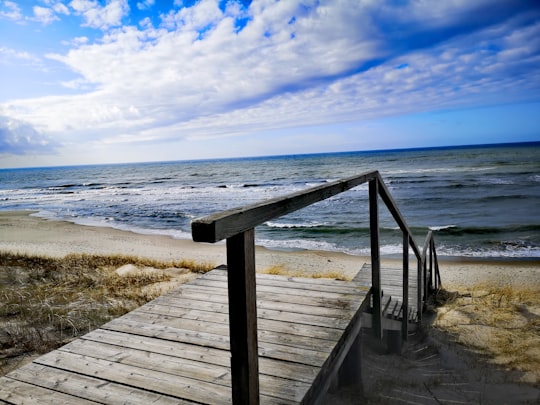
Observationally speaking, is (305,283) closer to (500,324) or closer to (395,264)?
(500,324)

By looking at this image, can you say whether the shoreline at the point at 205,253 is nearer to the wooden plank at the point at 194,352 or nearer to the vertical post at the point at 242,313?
the wooden plank at the point at 194,352

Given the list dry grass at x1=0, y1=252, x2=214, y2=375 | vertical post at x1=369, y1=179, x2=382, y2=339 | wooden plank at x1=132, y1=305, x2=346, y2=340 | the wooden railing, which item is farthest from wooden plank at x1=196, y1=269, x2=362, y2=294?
the wooden railing

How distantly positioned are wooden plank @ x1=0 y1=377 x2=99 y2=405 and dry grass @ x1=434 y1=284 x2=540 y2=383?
178 inches

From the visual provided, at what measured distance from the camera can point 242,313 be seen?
1339 mm

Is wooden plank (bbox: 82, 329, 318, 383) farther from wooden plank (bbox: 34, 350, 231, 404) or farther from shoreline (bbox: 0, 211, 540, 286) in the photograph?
shoreline (bbox: 0, 211, 540, 286)

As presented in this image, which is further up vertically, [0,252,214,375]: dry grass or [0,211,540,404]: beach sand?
[0,252,214,375]: dry grass

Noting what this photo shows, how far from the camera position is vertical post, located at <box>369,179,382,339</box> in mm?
3372

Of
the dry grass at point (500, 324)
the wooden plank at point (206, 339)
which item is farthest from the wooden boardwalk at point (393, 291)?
the wooden plank at point (206, 339)

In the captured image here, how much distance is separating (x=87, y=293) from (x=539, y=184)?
30217 millimetres

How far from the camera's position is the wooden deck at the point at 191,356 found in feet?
6.74

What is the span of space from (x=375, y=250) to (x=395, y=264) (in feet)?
25.5

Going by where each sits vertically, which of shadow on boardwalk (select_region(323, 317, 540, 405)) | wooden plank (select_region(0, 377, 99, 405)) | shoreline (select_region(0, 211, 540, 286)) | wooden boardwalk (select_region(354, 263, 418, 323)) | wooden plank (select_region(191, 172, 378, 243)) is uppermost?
wooden plank (select_region(191, 172, 378, 243))

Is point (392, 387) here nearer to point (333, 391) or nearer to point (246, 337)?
point (333, 391)

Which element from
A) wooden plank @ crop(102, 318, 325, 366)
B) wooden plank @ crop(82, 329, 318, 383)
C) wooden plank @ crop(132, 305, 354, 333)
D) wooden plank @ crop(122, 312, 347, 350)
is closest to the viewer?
wooden plank @ crop(82, 329, 318, 383)
